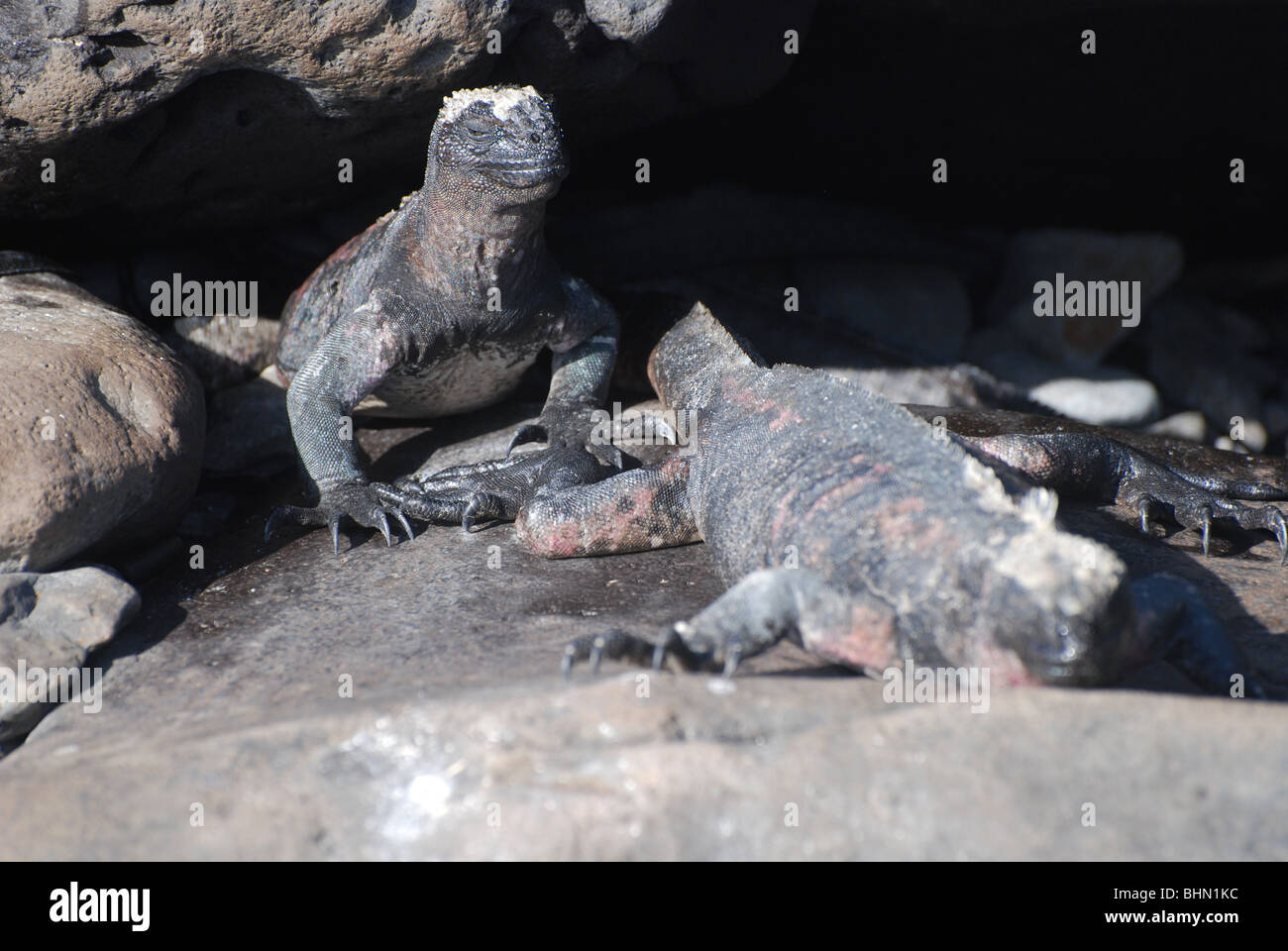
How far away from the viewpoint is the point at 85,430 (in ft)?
14.4

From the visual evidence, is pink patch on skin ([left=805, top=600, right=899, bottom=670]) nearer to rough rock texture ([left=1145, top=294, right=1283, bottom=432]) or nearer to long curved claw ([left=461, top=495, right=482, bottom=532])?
long curved claw ([left=461, top=495, right=482, bottom=532])

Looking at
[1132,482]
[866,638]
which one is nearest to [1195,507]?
[1132,482]

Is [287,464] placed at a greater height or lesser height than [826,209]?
lesser

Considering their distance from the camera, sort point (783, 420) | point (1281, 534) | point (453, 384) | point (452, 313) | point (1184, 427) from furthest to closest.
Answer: point (1184, 427), point (453, 384), point (452, 313), point (1281, 534), point (783, 420)

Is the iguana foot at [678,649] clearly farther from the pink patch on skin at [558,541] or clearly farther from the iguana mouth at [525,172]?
the iguana mouth at [525,172]

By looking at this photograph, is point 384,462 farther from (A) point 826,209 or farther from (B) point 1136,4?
(B) point 1136,4

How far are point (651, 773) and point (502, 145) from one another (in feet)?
9.67

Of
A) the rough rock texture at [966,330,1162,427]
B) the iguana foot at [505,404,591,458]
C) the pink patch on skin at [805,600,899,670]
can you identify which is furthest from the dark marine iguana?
the rough rock texture at [966,330,1162,427]

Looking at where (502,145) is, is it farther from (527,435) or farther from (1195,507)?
(1195,507)

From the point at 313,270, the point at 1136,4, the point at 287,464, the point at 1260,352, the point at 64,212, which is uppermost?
the point at 1136,4

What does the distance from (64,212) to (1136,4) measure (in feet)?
18.8

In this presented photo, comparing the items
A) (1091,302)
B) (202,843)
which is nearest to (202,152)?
(202,843)

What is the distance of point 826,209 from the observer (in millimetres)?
7996

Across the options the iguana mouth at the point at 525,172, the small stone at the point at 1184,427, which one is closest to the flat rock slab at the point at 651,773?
the iguana mouth at the point at 525,172
